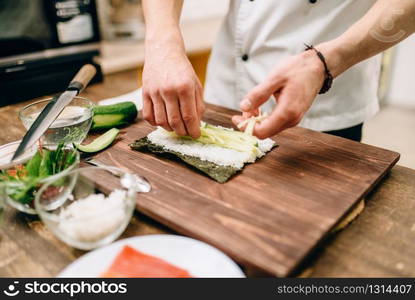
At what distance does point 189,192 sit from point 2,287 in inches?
17.5

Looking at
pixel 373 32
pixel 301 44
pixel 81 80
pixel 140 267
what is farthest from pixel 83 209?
pixel 301 44

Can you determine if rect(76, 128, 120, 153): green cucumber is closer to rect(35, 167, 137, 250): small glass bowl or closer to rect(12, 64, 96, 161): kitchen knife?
rect(12, 64, 96, 161): kitchen knife

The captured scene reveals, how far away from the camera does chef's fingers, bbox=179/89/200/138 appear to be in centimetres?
105

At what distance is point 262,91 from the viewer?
971mm

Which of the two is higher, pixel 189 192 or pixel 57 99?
pixel 57 99

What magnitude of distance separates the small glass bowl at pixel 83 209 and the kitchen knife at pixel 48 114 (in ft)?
0.59

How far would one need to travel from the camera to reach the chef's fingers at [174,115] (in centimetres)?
106

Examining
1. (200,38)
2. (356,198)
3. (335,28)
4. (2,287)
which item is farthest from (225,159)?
(200,38)

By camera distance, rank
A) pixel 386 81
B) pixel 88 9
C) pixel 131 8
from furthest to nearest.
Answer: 1. pixel 386 81
2. pixel 131 8
3. pixel 88 9

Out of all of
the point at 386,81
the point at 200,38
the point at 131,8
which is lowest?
the point at 386,81

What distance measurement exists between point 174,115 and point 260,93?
266mm

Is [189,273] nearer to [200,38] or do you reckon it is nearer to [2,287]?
[2,287]

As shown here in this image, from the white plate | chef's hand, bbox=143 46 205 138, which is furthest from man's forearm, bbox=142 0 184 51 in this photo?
the white plate

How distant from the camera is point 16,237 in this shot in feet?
2.75
